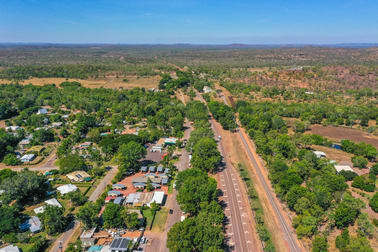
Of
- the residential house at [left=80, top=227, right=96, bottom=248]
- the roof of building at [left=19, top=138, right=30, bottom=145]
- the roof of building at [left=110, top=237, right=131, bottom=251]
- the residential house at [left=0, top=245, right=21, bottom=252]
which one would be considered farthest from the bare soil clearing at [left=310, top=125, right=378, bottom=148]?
the roof of building at [left=19, top=138, right=30, bottom=145]

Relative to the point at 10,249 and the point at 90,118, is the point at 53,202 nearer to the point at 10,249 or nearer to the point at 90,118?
the point at 10,249

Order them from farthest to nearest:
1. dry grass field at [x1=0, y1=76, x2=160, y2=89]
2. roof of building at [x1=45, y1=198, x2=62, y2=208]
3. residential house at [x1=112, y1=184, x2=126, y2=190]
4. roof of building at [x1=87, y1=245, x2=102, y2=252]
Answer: dry grass field at [x1=0, y1=76, x2=160, y2=89] → residential house at [x1=112, y1=184, x2=126, y2=190] → roof of building at [x1=45, y1=198, x2=62, y2=208] → roof of building at [x1=87, y1=245, x2=102, y2=252]

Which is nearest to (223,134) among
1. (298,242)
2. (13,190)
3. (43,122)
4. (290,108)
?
(290,108)

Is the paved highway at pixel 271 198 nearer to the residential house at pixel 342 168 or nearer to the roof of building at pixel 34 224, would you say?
the residential house at pixel 342 168

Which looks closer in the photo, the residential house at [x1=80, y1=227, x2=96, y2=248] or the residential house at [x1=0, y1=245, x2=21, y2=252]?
the residential house at [x1=0, y1=245, x2=21, y2=252]

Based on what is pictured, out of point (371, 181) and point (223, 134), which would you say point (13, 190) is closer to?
point (223, 134)

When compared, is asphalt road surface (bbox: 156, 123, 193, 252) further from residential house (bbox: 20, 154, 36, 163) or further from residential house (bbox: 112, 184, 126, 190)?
residential house (bbox: 20, 154, 36, 163)

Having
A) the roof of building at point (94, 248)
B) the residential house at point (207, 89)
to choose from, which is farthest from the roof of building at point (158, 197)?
the residential house at point (207, 89)
